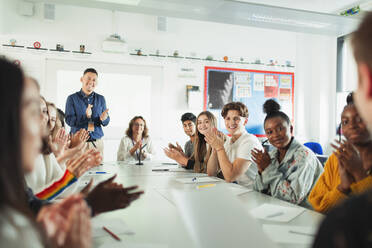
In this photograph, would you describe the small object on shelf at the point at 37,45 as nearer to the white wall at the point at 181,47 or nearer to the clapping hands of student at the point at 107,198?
the white wall at the point at 181,47

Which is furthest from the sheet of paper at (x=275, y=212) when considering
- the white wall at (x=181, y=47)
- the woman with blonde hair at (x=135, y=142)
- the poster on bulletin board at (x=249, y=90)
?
the poster on bulletin board at (x=249, y=90)

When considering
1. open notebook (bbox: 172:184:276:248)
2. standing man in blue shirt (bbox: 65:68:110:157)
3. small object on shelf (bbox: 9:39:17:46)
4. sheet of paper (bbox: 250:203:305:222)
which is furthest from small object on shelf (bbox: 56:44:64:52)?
open notebook (bbox: 172:184:276:248)

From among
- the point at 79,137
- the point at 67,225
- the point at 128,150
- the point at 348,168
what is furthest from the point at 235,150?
the point at 67,225

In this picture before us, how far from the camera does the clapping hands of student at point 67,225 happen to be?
2.01 ft

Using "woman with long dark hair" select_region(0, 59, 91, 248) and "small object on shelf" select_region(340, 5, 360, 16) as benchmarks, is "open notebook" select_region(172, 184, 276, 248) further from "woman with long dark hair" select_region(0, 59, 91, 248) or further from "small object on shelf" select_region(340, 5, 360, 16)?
"small object on shelf" select_region(340, 5, 360, 16)

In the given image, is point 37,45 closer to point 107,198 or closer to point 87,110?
point 87,110

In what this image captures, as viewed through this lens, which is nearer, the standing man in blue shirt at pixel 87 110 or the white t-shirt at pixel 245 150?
the white t-shirt at pixel 245 150

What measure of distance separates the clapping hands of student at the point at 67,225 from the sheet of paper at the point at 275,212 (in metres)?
0.86

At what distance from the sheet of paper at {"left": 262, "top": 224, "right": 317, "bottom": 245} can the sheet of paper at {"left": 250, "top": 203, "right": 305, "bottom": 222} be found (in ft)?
0.33

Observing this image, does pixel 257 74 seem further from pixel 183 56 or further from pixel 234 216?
pixel 234 216

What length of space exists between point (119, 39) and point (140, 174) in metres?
2.83

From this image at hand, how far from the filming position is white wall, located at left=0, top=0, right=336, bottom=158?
4586 mm

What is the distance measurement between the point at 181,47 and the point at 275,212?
13.9 ft

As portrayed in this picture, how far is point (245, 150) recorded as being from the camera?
7.91 ft
